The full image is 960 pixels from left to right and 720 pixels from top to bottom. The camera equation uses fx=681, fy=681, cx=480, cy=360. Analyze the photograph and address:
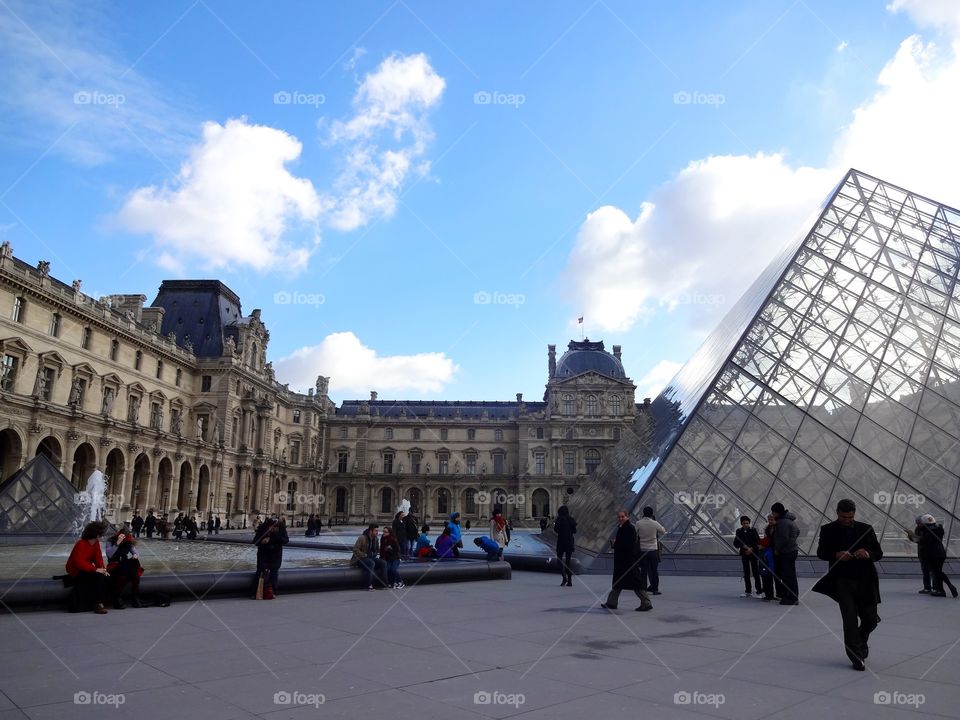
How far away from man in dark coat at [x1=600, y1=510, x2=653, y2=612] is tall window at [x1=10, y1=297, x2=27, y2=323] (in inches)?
1416

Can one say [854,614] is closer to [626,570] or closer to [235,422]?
[626,570]

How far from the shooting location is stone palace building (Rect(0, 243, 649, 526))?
37031 millimetres

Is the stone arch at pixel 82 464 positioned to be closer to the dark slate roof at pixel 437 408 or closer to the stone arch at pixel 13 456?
the stone arch at pixel 13 456

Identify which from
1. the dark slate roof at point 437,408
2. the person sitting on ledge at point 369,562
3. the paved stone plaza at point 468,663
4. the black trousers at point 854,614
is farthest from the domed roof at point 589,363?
the black trousers at point 854,614

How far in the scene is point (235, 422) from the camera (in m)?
56.5

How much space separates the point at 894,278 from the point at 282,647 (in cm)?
1962

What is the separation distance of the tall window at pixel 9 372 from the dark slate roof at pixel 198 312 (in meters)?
21.3

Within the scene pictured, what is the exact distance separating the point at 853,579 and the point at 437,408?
274 feet

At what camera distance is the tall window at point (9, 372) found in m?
34.2

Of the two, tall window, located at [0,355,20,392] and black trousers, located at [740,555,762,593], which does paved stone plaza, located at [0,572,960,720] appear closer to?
black trousers, located at [740,555,762,593]

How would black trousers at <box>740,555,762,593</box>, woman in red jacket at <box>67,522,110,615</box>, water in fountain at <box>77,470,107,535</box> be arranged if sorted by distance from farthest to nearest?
1. water in fountain at <box>77,470,107,535</box>
2. black trousers at <box>740,555,762,593</box>
3. woman in red jacket at <box>67,522,110,615</box>

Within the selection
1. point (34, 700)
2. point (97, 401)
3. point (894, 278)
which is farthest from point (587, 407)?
point (34, 700)

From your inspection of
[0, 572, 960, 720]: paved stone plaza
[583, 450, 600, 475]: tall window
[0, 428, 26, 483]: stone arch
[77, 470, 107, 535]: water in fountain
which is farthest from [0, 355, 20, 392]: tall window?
[583, 450, 600, 475]: tall window

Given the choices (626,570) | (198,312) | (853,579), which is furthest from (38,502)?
(198,312)
